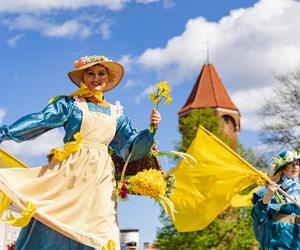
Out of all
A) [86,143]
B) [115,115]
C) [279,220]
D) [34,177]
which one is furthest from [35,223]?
[279,220]

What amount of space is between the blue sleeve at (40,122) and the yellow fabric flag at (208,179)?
5.92 ft

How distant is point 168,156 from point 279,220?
173 cm

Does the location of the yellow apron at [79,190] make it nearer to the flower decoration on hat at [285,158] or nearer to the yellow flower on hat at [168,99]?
the yellow flower on hat at [168,99]

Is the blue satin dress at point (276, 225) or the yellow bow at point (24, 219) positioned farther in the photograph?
the blue satin dress at point (276, 225)

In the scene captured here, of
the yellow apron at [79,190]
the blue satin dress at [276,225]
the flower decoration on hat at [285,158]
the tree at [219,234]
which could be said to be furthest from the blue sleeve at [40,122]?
the tree at [219,234]

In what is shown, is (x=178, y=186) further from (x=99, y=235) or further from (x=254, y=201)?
(x=99, y=235)

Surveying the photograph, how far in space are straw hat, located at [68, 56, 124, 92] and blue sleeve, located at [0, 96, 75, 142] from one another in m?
0.26

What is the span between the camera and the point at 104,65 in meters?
6.03

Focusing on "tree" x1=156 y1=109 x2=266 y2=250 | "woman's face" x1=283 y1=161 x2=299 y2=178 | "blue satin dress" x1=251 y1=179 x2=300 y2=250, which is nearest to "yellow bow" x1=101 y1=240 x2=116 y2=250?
"blue satin dress" x1=251 y1=179 x2=300 y2=250

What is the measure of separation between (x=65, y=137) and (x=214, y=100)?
2083 inches

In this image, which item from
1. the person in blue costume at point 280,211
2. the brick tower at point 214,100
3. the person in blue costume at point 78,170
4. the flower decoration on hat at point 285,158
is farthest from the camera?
the brick tower at point 214,100

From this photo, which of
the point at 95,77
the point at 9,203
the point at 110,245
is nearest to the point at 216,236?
the point at 95,77

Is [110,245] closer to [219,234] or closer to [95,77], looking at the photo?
[95,77]

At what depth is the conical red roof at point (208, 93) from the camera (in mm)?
58094
